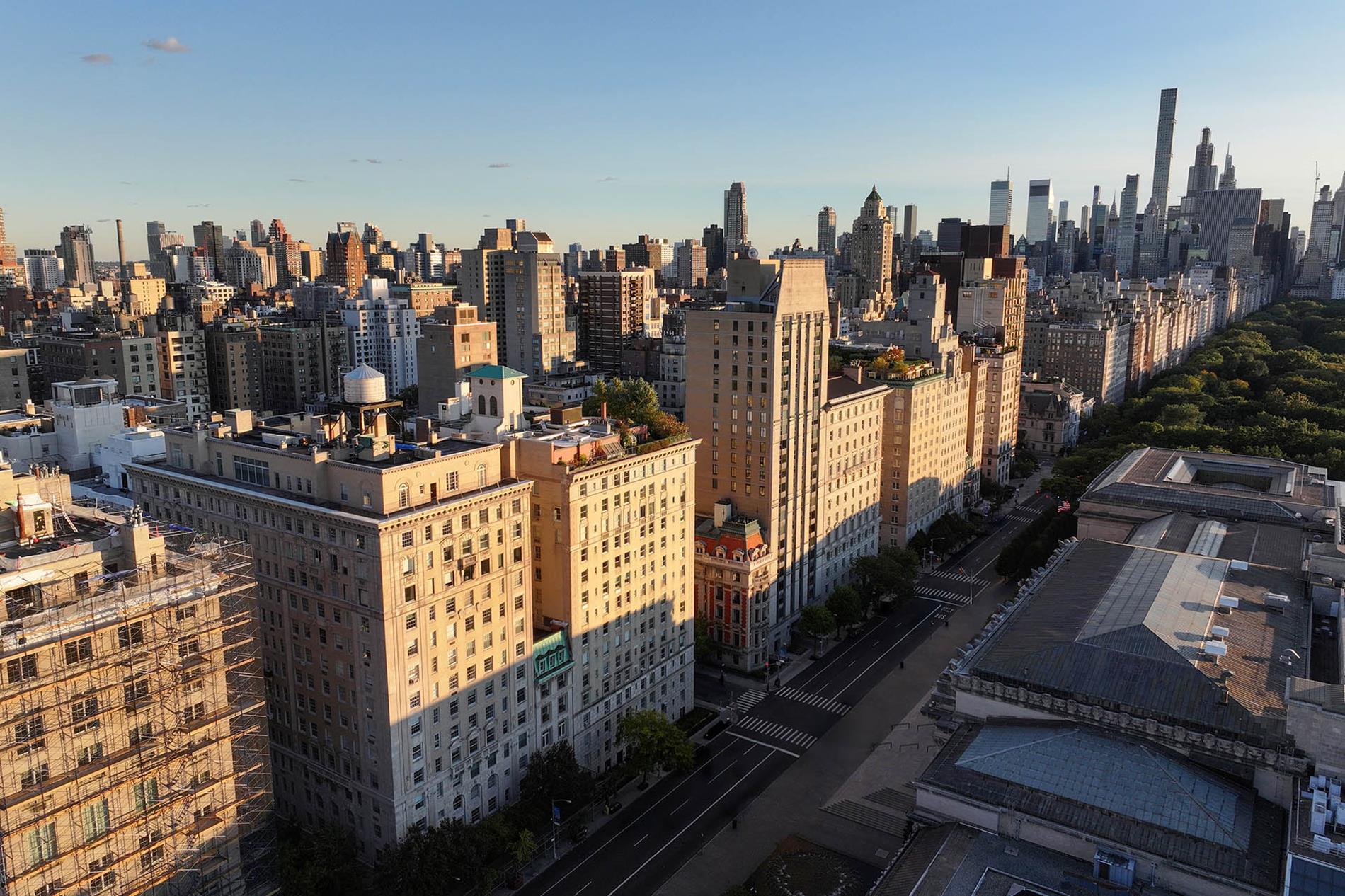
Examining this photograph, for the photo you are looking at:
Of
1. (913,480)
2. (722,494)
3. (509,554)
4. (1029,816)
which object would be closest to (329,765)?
(509,554)

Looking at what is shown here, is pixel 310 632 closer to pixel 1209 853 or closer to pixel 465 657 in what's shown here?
pixel 465 657

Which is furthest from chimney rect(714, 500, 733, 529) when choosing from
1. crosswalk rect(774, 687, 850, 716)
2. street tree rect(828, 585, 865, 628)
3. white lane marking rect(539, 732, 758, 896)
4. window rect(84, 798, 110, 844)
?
window rect(84, 798, 110, 844)

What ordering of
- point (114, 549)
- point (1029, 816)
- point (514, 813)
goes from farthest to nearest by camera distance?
point (514, 813)
point (1029, 816)
point (114, 549)

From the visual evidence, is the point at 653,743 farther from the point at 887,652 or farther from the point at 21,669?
the point at 21,669

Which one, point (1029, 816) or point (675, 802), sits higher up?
point (1029, 816)

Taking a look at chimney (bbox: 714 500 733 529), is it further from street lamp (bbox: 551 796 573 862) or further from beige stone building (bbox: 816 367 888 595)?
street lamp (bbox: 551 796 573 862)

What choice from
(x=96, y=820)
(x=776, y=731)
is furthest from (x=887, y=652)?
(x=96, y=820)

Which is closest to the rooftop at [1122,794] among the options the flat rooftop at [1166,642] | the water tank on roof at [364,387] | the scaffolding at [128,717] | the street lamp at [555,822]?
the flat rooftop at [1166,642]
